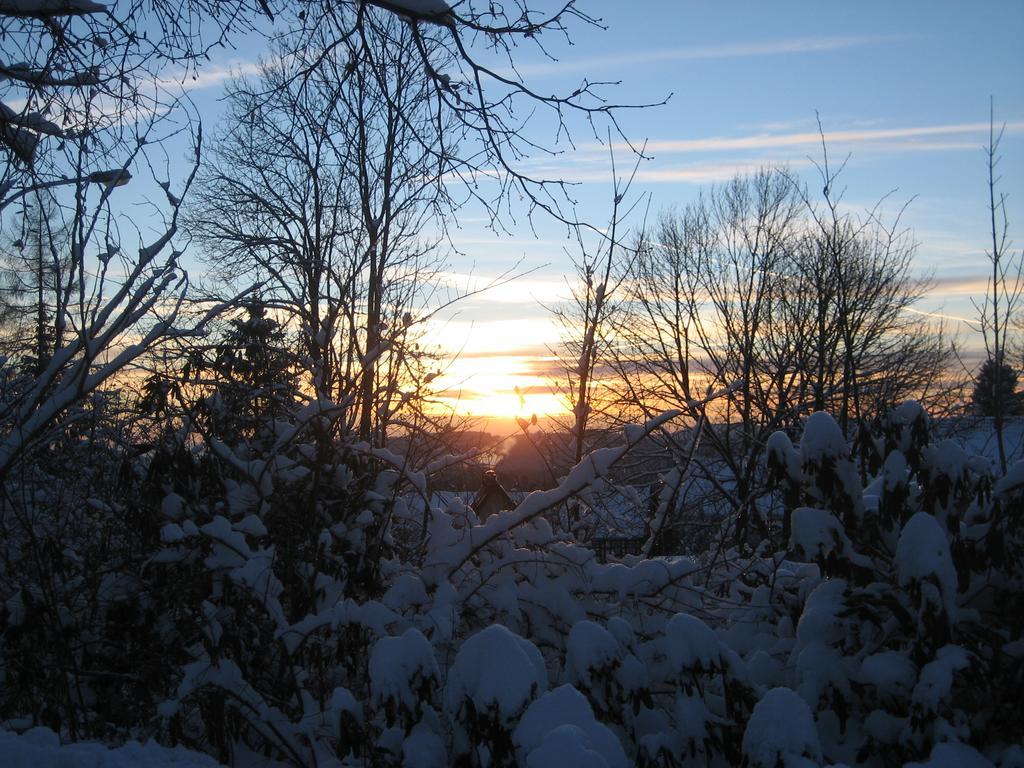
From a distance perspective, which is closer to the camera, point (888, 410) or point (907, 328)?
point (888, 410)

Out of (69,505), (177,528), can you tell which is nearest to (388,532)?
(177,528)

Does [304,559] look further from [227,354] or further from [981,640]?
[981,640]

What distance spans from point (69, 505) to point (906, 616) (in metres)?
4.83

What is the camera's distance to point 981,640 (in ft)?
11.2

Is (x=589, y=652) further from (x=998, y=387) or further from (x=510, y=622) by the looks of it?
(x=998, y=387)

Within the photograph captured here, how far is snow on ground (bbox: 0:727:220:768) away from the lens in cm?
274

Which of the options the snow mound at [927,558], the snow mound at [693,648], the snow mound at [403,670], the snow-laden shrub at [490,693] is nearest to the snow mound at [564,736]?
the snow-laden shrub at [490,693]

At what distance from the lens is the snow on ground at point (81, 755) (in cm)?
274

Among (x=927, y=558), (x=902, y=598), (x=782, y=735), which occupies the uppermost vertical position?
(x=927, y=558)

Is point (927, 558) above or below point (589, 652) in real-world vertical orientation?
above

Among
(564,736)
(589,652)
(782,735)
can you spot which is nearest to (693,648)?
(589,652)

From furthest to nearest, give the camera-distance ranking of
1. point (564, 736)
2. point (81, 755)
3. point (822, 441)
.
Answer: point (822, 441)
point (81, 755)
point (564, 736)

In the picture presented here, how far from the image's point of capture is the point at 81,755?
281cm

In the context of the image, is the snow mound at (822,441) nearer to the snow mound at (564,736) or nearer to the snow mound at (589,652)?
the snow mound at (589,652)
